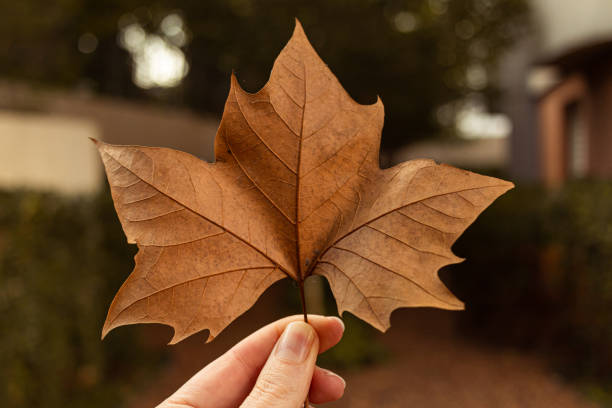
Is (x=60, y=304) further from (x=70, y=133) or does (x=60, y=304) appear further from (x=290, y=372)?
(x=290, y=372)

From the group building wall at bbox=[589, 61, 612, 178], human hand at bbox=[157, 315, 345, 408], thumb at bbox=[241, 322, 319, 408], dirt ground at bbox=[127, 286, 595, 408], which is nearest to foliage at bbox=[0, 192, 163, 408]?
dirt ground at bbox=[127, 286, 595, 408]

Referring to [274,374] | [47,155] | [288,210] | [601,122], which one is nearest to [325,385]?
[274,374]

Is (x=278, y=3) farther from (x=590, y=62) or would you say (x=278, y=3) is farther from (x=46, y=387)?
(x=46, y=387)

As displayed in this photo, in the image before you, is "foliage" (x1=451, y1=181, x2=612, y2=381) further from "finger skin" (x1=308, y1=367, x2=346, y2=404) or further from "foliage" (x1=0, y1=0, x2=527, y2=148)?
"finger skin" (x1=308, y1=367, x2=346, y2=404)

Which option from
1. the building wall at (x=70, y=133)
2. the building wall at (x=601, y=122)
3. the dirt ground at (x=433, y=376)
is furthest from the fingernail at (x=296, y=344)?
the building wall at (x=601, y=122)

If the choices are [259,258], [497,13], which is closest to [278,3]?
[497,13]

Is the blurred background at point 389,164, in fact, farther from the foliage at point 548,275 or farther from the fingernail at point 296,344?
the fingernail at point 296,344
